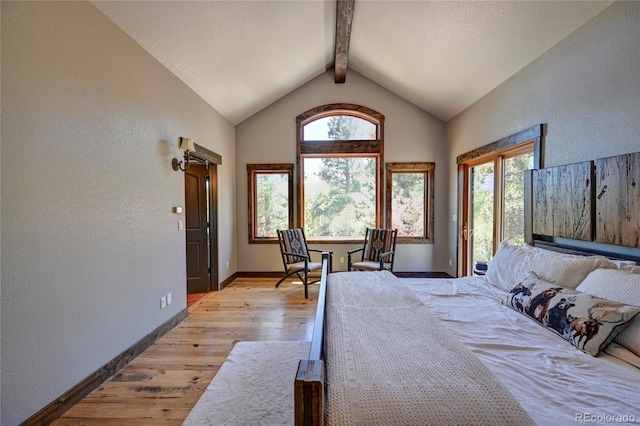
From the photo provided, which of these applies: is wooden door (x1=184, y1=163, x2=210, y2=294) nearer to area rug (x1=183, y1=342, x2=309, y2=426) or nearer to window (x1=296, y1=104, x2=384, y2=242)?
window (x1=296, y1=104, x2=384, y2=242)

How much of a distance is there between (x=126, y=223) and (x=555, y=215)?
3.71 m

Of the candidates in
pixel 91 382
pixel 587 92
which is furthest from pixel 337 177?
pixel 91 382

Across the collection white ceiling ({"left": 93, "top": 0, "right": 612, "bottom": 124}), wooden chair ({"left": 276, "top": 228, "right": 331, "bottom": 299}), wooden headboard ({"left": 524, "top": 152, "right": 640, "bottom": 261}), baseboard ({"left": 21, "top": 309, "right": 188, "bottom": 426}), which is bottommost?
baseboard ({"left": 21, "top": 309, "right": 188, "bottom": 426})

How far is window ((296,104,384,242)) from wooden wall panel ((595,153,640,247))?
3.15 metres

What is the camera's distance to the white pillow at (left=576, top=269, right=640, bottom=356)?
1.30 meters

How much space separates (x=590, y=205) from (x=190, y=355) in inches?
138

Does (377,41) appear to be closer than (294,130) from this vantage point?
Yes

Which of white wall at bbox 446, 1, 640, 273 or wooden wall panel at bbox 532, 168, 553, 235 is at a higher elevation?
white wall at bbox 446, 1, 640, 273

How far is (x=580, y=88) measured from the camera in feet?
7.39

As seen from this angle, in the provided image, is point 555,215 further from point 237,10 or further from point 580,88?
point 237,10

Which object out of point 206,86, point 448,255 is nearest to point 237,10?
point 206,86

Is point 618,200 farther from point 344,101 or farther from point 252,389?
point 344,101

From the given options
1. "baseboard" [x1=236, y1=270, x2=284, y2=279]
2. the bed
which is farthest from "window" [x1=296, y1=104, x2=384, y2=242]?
the bed

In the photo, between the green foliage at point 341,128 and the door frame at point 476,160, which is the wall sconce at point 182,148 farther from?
the door frame at point 476,160
